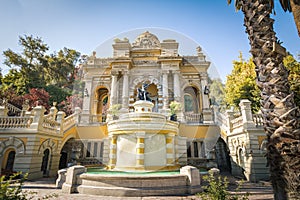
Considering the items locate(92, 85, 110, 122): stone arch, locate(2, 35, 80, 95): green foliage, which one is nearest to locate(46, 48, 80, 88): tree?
locate(2, 35, 80, 95): green foliage

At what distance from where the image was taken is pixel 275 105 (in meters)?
4.12

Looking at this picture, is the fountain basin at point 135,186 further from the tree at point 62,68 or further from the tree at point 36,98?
the tree at point 62,68

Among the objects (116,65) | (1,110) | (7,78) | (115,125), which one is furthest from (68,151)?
(7,78)

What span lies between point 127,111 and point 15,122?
1052cm

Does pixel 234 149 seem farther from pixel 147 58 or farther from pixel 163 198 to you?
pixel 147 58

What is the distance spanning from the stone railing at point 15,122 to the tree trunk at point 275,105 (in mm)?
13892

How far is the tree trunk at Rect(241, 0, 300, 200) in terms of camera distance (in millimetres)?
3641

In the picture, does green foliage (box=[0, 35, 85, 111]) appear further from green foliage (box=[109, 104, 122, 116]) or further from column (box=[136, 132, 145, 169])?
column (box=[136, 132, 145, 169])

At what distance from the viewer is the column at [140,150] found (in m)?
9.87

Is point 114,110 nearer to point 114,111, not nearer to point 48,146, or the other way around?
point 114,111

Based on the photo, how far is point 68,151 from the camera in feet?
53.3

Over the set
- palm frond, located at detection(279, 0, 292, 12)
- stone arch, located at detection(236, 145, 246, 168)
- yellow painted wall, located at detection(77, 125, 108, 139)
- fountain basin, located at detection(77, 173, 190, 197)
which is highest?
palm frond, located at detection(279, 0, 292, 12)

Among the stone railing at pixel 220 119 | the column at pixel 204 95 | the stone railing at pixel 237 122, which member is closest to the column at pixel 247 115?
the stone railing at pixel 237 122

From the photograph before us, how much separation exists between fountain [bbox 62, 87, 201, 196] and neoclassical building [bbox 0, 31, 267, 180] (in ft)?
16.0
